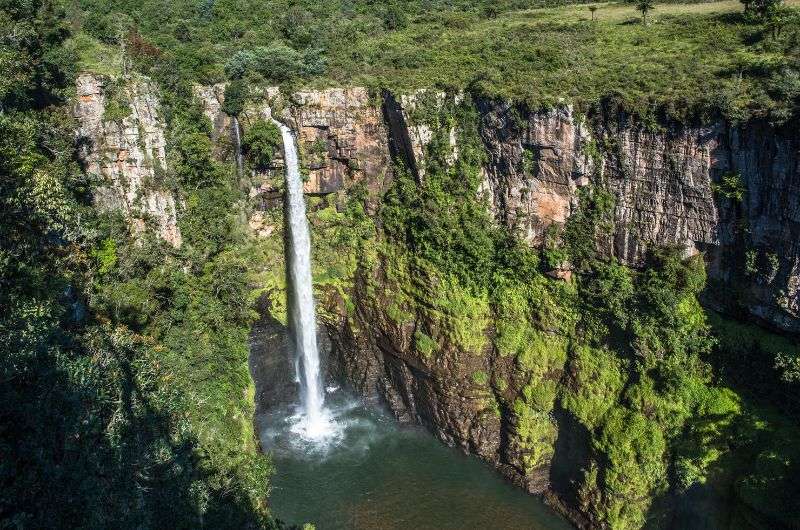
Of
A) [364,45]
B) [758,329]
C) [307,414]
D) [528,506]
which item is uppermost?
[364,45]

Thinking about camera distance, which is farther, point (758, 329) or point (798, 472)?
point (758, 329)

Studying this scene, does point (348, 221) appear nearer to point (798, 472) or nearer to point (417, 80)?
point (417, 80)

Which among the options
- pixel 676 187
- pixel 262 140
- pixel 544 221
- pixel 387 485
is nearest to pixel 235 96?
pixel 262 140

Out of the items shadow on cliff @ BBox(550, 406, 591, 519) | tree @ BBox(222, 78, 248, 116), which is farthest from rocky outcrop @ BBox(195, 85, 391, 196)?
shadow on cliff @ BBox(550, 406, 591, 519)

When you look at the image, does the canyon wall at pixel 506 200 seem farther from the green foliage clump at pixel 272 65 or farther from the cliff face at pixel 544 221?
the green foliage clump at pixel 272 65

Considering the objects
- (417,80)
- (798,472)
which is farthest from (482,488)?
(417,80)
